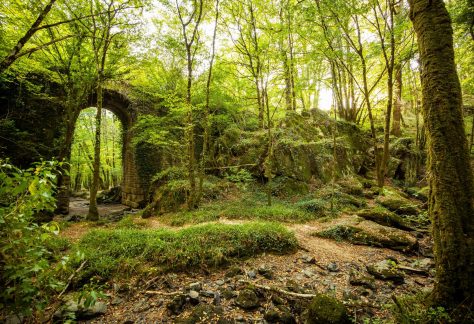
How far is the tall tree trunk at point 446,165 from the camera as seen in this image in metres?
2.49

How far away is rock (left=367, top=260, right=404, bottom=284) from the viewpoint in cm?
410

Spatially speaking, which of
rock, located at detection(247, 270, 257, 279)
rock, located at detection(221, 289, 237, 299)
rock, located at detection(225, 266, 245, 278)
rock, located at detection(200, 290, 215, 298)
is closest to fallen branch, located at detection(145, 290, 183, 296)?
rock, located at detection(200, 290, 215, 298)

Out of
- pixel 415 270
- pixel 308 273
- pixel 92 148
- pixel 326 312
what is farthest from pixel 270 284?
pixel 92 148

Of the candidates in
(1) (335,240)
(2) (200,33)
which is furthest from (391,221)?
(2) (200,33)

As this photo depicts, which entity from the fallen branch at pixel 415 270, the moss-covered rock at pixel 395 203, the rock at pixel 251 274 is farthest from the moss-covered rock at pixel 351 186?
the rock at pixel 251 274

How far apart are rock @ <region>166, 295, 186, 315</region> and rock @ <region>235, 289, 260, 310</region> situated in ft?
2.86

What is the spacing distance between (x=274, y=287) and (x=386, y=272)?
2.29 m

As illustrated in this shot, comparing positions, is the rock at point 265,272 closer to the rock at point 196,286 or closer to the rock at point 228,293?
the rock at point 228,293

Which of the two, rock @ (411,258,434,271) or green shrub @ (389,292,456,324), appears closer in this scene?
green shrub @ (389,292,456,324)

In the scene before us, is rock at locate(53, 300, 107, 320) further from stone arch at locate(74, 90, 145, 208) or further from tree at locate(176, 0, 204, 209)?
stone arch at locate(74, 90, 145, 208)

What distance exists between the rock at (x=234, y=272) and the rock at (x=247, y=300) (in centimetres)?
69

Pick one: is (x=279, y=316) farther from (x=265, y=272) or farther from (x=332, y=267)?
(x=332, y=267)

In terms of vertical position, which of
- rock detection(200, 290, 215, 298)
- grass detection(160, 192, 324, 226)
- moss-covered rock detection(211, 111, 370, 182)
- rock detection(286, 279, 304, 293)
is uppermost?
moss-covered rock detection(211, 111, 370, 182)

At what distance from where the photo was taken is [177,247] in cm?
484
